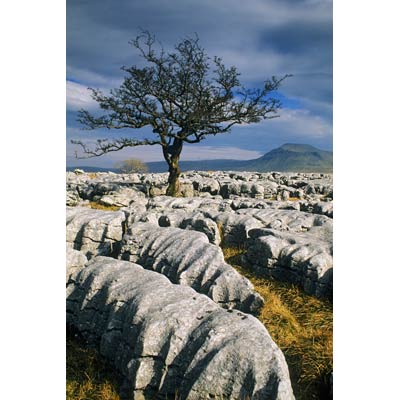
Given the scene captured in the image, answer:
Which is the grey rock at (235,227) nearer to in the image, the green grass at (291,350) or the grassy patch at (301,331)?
the grassy patch at (301,331)

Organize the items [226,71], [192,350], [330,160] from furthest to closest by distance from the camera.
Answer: [226,71]
[330,160]
[192,350]

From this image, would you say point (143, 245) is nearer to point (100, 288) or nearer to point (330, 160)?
point (100, 288)

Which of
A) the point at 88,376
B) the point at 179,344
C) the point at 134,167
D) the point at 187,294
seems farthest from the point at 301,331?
the point at 134,167

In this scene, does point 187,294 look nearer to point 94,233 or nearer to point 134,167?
point 94,233

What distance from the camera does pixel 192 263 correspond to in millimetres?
6227

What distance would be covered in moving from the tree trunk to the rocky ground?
34.1 ft

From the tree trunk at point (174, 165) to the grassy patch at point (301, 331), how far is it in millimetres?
13559

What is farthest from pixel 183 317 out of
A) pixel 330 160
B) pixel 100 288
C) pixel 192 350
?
pixel 330 160

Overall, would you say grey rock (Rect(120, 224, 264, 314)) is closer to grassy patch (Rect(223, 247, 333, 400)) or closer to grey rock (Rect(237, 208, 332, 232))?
grassy patch (Rect(223, 247, 333, 400))

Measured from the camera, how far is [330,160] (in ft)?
16.1

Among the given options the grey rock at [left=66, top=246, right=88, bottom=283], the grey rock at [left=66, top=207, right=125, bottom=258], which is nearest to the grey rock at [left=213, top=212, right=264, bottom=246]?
the grey rock at [left=66, top=207, right=125, bottom=258]

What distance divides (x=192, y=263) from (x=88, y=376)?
2.30 m

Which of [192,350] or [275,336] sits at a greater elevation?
[192,350]
